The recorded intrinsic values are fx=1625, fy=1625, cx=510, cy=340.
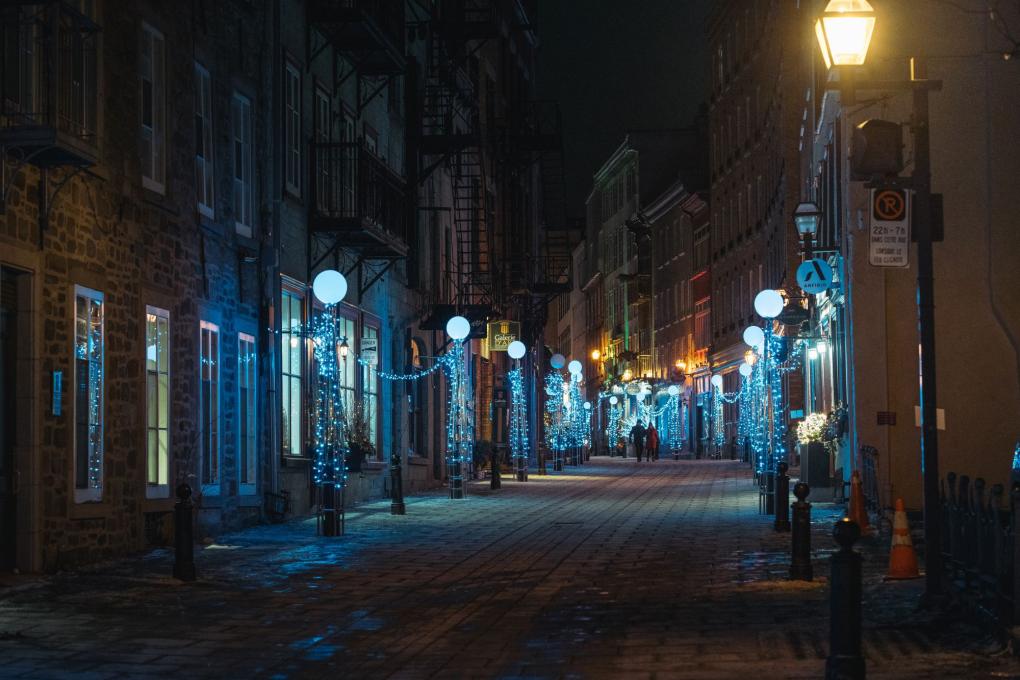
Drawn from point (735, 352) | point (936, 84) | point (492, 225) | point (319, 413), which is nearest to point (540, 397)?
point (735, 352)

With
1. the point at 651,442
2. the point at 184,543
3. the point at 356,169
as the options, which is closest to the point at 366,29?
the point at 356,169

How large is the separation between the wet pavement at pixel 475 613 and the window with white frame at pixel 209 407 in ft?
2.91

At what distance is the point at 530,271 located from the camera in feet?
173

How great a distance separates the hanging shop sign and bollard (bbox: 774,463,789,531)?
35.5 feet

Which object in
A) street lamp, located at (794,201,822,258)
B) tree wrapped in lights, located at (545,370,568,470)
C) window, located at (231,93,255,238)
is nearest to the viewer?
window, located at (231,93,255,238)

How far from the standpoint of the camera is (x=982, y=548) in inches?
422

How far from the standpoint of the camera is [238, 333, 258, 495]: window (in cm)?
2223

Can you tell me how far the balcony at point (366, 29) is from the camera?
26047 mm

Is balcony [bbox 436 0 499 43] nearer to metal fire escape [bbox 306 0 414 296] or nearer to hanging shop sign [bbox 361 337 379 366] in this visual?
metal fire escape [bbox 306 0 414 296]

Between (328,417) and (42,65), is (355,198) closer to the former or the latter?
(328,417)

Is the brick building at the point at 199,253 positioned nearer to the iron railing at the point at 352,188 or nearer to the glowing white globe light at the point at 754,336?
the iron railing at the point at 352,188

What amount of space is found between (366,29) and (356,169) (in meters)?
2.43

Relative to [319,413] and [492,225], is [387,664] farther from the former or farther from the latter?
[492,225]

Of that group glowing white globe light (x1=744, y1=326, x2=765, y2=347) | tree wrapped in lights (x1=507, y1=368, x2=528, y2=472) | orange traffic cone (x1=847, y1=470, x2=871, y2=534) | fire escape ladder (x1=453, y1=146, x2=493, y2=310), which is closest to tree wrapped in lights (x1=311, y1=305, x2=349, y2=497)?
orange traffic cone (x1=847, y1=470, x2=871, y2=534)
